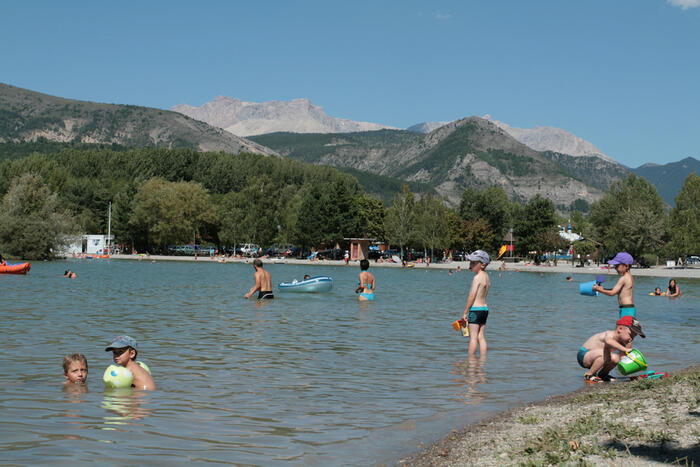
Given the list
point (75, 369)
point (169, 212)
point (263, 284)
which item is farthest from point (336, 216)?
point (75, 369)

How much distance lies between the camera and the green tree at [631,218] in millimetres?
92062

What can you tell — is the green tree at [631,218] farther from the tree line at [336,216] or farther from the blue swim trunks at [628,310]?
the blue swim trunks at [628,310]

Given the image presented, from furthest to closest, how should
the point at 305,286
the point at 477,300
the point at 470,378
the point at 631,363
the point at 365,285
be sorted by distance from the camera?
the point at 305,286, the point at 365,285, the point at 477,300, the point at 470,378, the point at 631,363

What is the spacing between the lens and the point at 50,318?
2147cm

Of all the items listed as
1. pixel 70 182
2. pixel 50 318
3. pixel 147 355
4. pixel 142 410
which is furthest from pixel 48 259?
pixel 142 410

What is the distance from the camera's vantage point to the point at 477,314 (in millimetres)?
13898

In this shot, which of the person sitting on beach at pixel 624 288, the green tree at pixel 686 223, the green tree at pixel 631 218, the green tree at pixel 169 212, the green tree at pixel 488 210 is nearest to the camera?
the person sitting on beach at pixel 624 288

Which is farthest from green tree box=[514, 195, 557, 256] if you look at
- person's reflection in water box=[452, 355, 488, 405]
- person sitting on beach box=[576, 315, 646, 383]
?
person sitting on beach box=[576, 315, 646, 383]

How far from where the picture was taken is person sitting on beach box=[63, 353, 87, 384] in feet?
35.7

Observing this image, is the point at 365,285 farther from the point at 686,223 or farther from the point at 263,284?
the point at 686,223

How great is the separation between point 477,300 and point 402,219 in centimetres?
9083

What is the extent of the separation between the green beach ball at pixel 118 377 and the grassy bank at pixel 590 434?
5.35 meters

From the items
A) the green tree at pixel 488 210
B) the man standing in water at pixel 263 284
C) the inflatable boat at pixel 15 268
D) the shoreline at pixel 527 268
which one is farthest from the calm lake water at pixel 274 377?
the green tree at pixel 488 210

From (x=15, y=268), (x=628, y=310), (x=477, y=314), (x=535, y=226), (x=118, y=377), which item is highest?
(x=535, y=226)
